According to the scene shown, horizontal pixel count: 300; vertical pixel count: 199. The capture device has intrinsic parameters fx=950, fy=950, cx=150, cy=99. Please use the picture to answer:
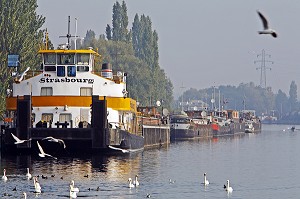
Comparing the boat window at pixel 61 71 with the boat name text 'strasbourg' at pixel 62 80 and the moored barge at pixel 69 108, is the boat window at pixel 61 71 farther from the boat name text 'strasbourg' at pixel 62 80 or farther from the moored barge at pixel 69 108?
the boat name text 'strasbourg' at pixel 62 80

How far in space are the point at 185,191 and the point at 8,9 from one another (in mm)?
66715

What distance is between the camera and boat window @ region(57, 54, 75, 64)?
84.7 m

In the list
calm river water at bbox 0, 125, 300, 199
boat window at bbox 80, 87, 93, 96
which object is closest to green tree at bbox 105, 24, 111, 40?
calm river water at bbox 0, 125, 300, 199

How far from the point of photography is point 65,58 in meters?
85.0

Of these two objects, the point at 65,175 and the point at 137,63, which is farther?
the point at 137,63

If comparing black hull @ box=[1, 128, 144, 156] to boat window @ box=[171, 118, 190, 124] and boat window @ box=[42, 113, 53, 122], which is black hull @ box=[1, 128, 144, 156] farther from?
boat window @ box=[171, 118, 190, 124]

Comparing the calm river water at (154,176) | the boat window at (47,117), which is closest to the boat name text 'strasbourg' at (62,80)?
the boat window at (47,117)

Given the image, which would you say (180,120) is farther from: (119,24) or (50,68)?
(50,68)

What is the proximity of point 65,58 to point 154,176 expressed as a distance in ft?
67.2

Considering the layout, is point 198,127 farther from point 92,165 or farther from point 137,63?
point 92,165

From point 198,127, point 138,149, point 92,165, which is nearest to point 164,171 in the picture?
point 92,165

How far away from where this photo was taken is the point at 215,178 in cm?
6925

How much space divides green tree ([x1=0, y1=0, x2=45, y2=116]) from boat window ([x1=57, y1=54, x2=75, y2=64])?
1096 inches

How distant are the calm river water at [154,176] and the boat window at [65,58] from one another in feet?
31.2
